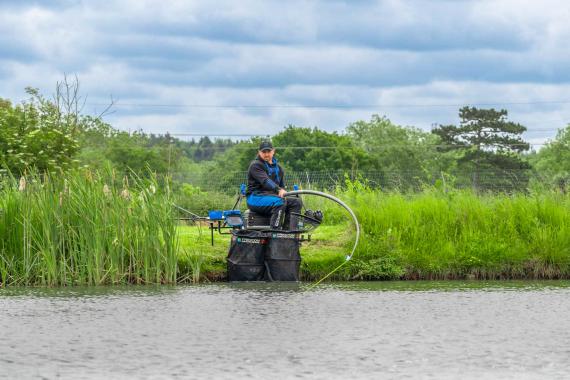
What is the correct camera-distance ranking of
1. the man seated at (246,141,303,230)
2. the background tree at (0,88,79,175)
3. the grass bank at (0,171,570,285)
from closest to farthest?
1. the grass bank at (0,171,570,285)
2. the man seated at (246,141,303,230)
3. the background tree at (0,88,79,175)

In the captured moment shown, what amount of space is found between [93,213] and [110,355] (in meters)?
6.51

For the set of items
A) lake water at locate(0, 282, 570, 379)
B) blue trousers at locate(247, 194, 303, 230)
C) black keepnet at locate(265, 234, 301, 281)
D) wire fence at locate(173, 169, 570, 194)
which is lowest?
lake water at locate(0, 282, 570, 379)

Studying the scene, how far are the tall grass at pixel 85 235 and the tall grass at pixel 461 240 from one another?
10.3ft

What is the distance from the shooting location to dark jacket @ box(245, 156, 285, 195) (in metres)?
15.2

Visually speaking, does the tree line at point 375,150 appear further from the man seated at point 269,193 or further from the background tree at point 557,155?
the man seated at point 269,193

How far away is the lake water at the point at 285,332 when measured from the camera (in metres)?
8.27

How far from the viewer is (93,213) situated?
15188 mm

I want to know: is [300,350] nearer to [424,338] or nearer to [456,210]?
[424,338]

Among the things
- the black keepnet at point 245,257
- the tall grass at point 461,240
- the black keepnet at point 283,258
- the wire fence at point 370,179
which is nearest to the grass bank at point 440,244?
the tall grass at point 461,240

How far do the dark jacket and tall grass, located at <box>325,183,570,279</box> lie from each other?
6.36ft

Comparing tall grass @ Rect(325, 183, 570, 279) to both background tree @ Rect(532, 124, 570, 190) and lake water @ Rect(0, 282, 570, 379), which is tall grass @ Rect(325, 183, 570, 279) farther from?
background tree @ Rect(532, 124, 570, 190)

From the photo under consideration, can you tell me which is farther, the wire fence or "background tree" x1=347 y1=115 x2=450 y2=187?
"background tree" x1=347 y1=115 x2=450 y2=187

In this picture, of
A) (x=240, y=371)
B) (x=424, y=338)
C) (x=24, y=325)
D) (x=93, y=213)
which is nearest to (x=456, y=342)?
(x=424, y=338)

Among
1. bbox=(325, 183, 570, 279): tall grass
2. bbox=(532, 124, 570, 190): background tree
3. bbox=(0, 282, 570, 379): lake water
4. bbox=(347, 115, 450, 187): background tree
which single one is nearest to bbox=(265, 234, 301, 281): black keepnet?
bbox=(0, 282, 570, 379): lake water
